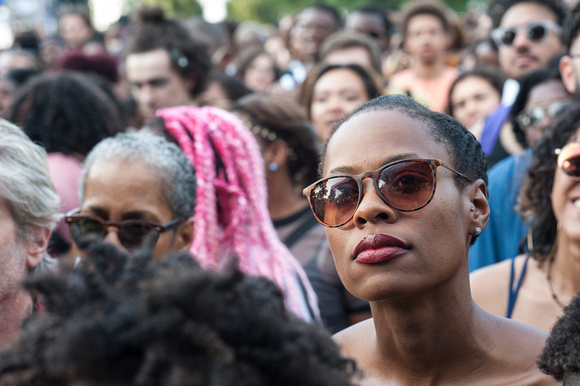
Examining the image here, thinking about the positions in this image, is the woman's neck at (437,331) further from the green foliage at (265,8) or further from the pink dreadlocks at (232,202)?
the green foliage at (265,8)

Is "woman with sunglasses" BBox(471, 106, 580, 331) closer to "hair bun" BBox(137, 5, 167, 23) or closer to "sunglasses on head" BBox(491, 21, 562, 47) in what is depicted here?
"sunglasses on head" BBox(491, 21, 562, 47)

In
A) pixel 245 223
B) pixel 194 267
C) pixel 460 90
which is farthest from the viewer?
pixel 460 90

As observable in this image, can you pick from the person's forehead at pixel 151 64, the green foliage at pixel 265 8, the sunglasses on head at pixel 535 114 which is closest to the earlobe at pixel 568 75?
the sunglasses on head at pixel 535 114

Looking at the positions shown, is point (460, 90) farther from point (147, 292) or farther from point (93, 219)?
point (147, 292)

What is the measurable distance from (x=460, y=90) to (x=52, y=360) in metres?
5.51

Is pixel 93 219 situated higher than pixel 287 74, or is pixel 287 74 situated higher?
pixel 93 219

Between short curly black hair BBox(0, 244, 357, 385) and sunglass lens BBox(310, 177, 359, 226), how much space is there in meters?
0.88

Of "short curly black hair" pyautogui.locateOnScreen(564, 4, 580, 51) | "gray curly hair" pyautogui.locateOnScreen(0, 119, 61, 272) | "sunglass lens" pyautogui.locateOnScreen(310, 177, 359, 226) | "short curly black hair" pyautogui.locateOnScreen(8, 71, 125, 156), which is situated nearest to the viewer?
"sunglass lens" pyautogui.locateOnScreen(310, 177, 359, 226)

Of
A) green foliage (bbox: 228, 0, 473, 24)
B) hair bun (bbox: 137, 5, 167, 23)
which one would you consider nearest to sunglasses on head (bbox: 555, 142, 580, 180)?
hair bun (bbox: 137, 5, 167, 23)

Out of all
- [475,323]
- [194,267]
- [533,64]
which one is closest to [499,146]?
[533,64]

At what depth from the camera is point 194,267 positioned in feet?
3.96

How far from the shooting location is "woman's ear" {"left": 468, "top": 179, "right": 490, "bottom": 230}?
7.09 ft

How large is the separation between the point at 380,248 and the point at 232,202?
1.64 m

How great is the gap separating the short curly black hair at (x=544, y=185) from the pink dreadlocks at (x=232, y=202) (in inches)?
41.8
